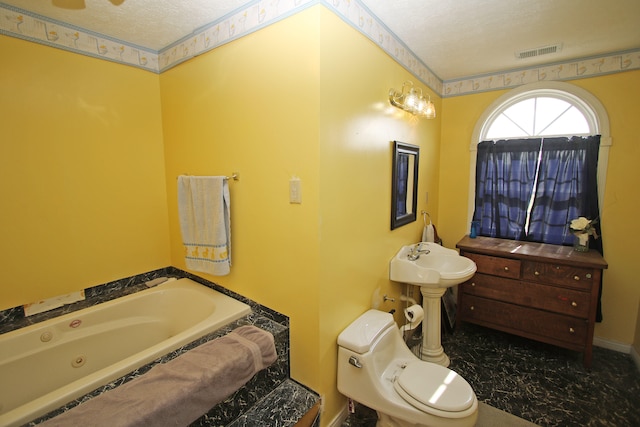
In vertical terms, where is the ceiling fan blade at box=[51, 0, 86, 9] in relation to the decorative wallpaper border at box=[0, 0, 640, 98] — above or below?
above

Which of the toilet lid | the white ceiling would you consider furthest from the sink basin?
the white ceiling

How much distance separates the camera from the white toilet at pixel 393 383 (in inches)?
53.7

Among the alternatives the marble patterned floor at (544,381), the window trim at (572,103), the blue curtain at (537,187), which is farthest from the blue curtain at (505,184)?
the marble patterned floor at (544,381)

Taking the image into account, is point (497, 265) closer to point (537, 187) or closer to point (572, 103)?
point (537, 187)

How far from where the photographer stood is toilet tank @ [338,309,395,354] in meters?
1.57

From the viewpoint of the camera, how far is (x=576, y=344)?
2174mm

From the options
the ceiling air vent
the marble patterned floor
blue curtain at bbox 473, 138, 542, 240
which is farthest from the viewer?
blue curtain at bbox 473, 138, 542, 240

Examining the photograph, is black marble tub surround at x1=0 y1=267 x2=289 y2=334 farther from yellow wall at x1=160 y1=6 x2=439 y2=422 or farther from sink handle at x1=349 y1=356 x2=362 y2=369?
sink handle at x1=349 y1=356 x2=362 y2=369

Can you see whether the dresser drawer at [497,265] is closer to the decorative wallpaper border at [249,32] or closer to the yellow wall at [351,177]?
the yellow wall at [351,177]

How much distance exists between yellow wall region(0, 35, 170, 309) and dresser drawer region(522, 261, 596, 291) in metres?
3.05

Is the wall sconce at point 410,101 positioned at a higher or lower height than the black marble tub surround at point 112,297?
higher

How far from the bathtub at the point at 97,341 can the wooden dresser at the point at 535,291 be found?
200cm

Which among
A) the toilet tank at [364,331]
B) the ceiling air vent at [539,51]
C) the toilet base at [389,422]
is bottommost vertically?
the toilet base at [389,422]

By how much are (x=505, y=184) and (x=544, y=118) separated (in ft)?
2.14
